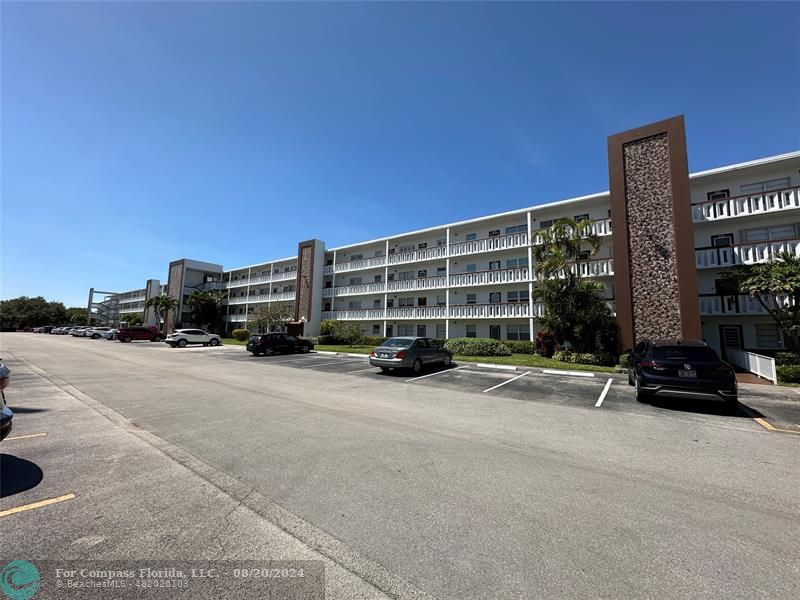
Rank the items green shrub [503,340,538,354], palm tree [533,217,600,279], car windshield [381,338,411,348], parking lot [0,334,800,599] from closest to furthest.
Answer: parking lot [0,334,800,599] < car windshield [381,338,411,348] < palm tree [533,217,600,279] < green shrub [503,340,538,354]

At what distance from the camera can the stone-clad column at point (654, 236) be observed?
18297 millimetres

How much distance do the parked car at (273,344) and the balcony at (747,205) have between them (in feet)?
89.5

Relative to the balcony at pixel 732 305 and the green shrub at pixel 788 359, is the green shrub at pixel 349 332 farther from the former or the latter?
the green shrub at pixel 788 359

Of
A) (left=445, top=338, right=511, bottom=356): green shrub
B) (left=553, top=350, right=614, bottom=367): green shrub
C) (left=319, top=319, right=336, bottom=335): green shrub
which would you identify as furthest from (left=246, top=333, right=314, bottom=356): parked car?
(left=553, top=350, right=614, bottom=367): green shrub

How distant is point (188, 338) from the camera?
35.1m

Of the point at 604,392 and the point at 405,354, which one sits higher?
the point at 405,354

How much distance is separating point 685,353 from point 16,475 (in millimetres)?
13122

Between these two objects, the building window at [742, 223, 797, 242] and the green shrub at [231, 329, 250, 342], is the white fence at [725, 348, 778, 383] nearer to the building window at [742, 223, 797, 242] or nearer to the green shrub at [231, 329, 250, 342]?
the building window at [742, 223, 797, 242]

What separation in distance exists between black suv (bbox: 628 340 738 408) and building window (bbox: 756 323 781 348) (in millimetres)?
14767

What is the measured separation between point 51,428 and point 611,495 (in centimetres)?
919

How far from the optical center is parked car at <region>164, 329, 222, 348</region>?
112 ft

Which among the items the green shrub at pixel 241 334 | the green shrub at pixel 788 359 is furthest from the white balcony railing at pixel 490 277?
the green shrub at pixel 241 334

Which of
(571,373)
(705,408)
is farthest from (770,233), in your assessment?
(705,408)

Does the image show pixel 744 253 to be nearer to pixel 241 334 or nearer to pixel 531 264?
pixel 531 264
